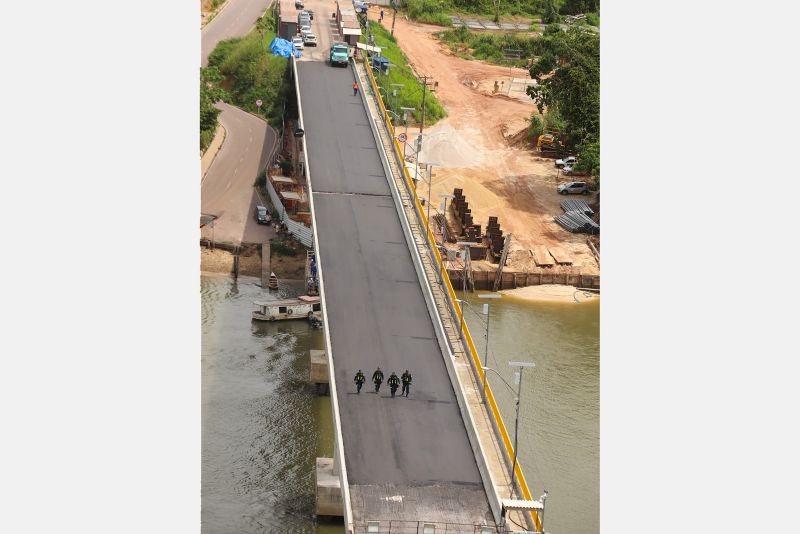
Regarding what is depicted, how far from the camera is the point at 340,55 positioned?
14988 cm

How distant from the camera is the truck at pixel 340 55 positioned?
150 metres

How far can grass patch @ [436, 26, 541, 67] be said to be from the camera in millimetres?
189250

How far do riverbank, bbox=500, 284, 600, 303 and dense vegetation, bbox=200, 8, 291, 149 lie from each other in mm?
38690

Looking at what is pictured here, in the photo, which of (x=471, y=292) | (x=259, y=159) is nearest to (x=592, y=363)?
(x=471, y=292)

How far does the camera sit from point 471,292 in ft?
408

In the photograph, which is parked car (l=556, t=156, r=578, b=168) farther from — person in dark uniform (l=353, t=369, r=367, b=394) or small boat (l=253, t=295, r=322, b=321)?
person in dark uniform (l=353, t=369, r=367, b=394)

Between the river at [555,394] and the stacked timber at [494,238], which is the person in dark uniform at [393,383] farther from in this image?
the stacked timber at [494,238]

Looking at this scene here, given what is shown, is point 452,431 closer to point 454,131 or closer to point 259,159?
point 259,159

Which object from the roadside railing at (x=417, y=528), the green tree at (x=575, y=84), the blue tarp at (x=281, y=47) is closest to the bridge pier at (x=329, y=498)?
the roadside railing at (x=417, y=528)

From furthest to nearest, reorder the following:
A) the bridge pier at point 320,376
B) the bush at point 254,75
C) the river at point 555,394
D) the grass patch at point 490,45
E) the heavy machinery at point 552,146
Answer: the grass patch at point 490,45 < the bush at point 254,75 < the heavy machinery at point 552,146 < the bridge pier at point 320,376 < the river at point 555,394

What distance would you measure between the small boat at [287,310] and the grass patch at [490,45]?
260ft

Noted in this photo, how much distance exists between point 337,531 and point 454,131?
270 ft

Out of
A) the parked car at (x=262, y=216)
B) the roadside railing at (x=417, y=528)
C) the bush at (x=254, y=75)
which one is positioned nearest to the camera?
the roadside railing at (x=417, y=528)

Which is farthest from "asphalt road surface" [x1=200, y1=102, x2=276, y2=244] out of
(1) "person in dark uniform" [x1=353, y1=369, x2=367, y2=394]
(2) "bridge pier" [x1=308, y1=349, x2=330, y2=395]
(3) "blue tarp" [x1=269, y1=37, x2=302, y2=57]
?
(1) "person in dark uniform" [x1=353, y1=369, x2=367, y2=394]
